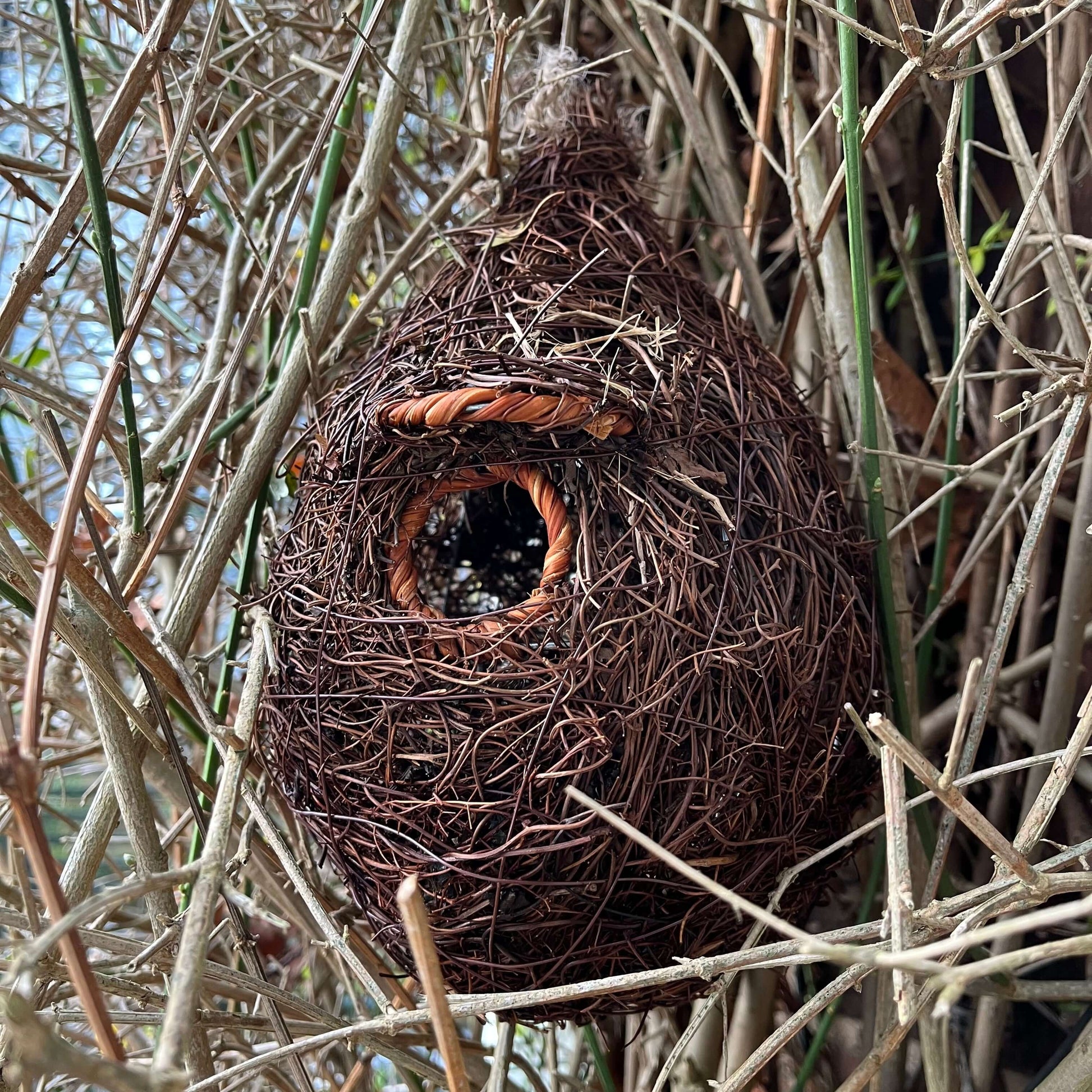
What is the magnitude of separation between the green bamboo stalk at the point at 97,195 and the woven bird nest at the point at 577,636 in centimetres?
14

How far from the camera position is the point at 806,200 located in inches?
36.5

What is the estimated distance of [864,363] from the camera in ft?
2.39

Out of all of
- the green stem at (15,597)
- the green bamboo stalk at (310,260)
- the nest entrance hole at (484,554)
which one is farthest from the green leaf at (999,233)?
the green stem at (15,597)

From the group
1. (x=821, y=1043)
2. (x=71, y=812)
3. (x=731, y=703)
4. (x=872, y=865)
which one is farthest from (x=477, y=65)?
(x=71, y=812)

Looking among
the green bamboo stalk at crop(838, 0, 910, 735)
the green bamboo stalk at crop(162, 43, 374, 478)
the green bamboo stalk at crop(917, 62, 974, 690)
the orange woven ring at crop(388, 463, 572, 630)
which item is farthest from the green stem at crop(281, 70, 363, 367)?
the green bamboo stalk at crop(917, 62, 974, 690)

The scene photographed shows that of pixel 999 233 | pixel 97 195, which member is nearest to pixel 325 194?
pixel 97 195

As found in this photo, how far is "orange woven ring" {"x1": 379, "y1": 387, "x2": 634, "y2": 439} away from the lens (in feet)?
2.12

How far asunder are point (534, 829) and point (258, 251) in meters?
0.59

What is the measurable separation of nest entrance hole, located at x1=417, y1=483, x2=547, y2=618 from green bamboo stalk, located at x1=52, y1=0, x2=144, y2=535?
1.18 feet

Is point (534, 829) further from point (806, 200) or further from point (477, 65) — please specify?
point (477, 65)

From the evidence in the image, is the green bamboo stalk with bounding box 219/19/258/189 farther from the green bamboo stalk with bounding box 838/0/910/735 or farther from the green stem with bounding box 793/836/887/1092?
the green stem with bounding box 793/836/887/1092

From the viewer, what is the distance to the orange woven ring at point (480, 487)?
A: 2.30ft

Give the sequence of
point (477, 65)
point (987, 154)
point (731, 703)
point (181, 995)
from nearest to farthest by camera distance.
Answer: point (181, 995) < point (731, 703) < point (477, 65) < point (987, 154)

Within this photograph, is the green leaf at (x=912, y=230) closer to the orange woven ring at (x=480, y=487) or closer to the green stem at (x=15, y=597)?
the orange woven ring at (x=480, y=487)
